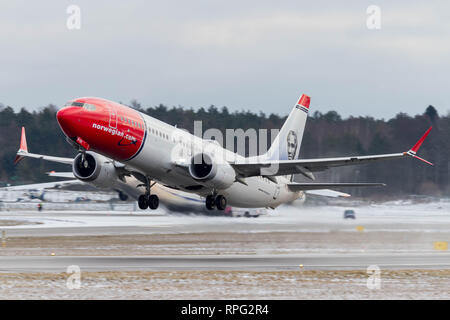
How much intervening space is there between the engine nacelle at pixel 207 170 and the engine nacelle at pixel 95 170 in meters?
5.03

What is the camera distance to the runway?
30452mm

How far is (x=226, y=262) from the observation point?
109ft

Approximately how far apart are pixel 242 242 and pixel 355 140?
31880mm

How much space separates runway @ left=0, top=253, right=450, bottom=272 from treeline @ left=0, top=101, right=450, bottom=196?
24.4 metres

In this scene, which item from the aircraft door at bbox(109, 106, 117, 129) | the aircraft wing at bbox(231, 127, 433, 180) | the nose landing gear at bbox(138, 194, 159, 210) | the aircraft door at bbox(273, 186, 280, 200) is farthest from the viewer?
the aircraft door at bbox(273, 186, 280, 200)

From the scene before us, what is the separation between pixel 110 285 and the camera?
24.9 metres

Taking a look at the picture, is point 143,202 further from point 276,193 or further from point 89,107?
point 89,107

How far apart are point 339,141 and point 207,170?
3822 centimetres

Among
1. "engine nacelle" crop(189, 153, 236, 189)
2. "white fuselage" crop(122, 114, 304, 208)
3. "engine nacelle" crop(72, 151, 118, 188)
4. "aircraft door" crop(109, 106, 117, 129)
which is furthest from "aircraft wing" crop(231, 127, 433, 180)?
"aircraft door" crop(109, 106, 117, 129)

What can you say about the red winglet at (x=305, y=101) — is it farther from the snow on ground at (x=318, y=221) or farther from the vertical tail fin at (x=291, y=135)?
the snow on ground at (x=318, y=221)

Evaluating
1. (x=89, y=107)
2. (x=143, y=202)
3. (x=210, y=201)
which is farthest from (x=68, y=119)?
(x=210, y=201)

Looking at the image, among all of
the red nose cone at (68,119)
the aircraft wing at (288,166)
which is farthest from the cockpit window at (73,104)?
the aircraft wing at (288,166)

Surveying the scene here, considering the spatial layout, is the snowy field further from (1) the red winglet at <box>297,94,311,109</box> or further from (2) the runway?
(1) the red winglet at <box>297,94,311,109</box>

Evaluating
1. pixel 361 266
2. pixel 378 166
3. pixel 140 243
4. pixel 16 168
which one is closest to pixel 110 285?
pixel 361 266
